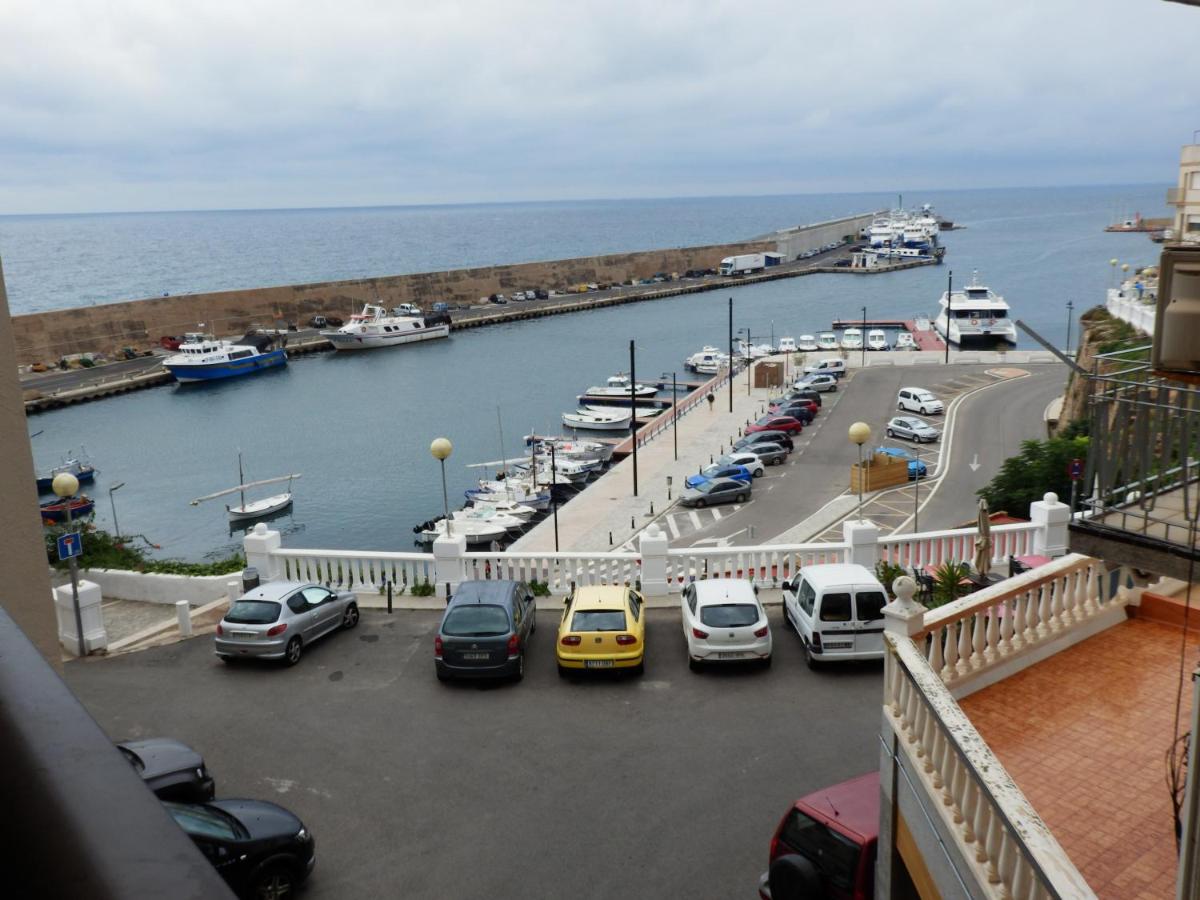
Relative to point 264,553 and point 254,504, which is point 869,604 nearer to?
point 264,553

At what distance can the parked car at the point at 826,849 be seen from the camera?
7605mm

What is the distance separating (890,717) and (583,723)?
5.05 meters

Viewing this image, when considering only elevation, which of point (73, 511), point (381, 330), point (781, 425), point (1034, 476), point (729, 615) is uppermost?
point (729, 615)

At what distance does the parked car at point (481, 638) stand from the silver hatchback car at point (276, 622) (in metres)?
1.95

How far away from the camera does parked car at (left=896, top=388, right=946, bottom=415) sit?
47.0 m

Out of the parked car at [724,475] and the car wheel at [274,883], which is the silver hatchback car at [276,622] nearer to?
the car wheel at [274,883]

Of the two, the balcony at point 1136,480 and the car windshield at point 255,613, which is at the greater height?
the balcony at point 1136,480

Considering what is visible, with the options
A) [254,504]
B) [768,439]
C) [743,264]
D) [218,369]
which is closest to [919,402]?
[768,439]

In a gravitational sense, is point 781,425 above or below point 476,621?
below

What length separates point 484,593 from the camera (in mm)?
13594

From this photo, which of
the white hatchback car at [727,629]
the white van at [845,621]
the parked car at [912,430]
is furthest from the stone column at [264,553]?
the parked car at [912,430]

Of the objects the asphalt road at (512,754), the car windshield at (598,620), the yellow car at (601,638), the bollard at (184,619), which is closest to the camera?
the asphalt road at (512,754)

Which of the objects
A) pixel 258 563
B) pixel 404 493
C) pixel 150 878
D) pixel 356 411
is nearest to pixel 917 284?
pixel 356 411

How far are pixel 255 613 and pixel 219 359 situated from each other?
7134 cm
